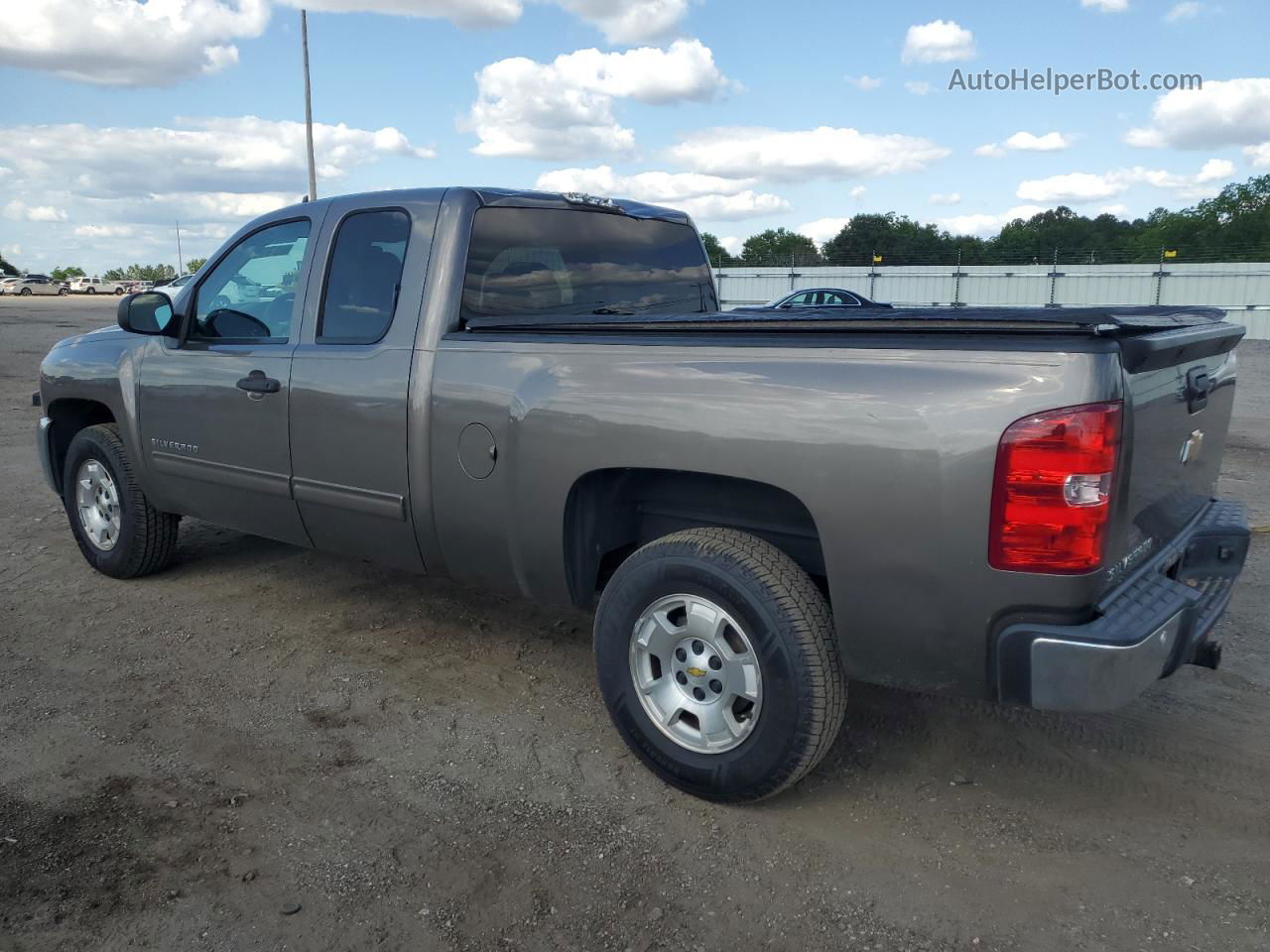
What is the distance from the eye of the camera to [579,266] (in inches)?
172

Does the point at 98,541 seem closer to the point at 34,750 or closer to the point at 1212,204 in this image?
the point at 34,750

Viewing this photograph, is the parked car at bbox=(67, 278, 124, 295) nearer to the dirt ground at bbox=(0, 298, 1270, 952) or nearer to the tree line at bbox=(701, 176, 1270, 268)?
the tree line at bbox=(701, 176, 1270, 268)

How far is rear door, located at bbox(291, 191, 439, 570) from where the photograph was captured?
3.83 meters

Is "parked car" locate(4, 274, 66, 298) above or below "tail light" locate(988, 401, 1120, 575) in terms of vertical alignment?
above

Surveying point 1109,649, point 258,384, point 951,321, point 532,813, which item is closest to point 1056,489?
point 1109,649

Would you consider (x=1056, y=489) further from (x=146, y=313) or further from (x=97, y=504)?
(x=97, y=504)

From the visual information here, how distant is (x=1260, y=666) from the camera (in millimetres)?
4180

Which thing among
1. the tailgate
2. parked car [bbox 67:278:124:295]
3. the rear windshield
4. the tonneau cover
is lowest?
the tailgate

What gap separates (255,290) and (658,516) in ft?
7.59

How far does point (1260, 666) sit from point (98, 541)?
570 centimetres

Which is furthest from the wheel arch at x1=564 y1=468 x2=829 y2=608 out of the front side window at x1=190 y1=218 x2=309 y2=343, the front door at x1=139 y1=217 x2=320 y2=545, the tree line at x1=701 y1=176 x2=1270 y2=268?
the tree line at x1=701 y1=176 x2=1270 y2=268

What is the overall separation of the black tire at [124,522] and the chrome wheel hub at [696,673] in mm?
3169

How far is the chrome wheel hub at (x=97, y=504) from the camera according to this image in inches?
211

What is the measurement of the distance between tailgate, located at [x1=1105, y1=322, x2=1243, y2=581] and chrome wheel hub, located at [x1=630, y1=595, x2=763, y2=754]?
106 centimetres
